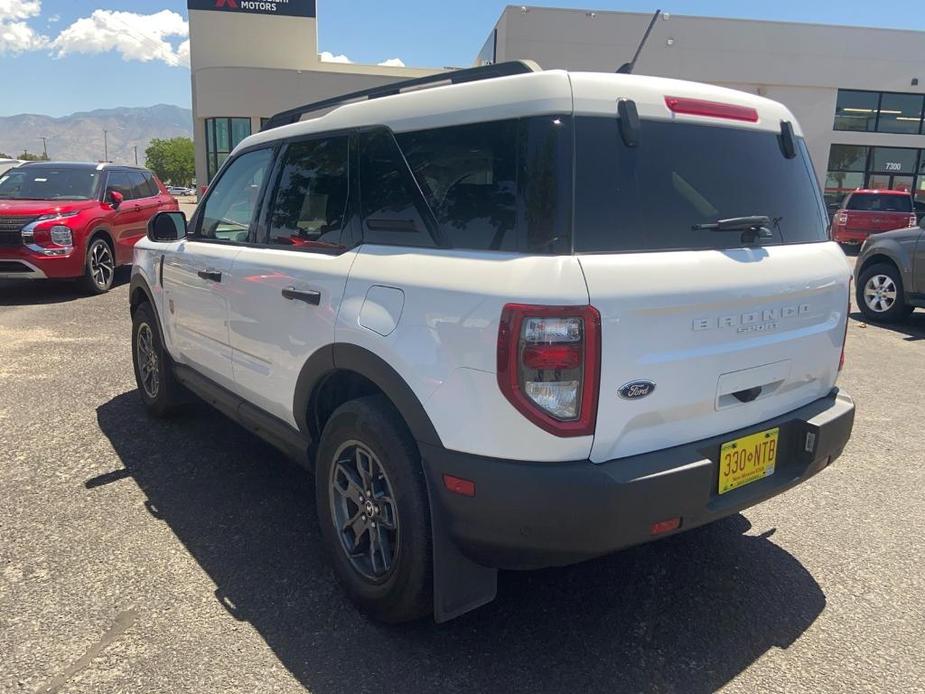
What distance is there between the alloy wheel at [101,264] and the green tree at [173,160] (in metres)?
91.5

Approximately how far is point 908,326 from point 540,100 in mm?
8701

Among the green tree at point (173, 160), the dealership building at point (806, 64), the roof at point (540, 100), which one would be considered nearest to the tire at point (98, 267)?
the roof at point (540, 100)

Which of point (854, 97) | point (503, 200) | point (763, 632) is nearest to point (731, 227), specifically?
point (503, 200)

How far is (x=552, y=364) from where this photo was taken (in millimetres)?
2025

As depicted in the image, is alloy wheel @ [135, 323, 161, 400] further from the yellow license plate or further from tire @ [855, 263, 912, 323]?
tire @ [855, 263, 912, 323]

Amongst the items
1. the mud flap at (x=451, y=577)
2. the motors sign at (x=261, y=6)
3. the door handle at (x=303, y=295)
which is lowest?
the mud flap at (x=451, y=577)

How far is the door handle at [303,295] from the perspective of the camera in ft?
9.07

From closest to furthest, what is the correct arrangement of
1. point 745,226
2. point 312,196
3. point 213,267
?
1. point 745,226
2. point 312,196
3. point 213,267

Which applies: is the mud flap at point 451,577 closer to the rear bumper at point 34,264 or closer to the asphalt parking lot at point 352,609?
the asphalt parking lot at point 352,609

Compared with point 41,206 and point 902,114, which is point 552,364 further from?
point 902,114

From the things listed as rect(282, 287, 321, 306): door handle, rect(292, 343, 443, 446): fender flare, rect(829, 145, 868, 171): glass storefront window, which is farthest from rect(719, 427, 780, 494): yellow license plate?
rect(829, 145, 868, 171): glass storefront window

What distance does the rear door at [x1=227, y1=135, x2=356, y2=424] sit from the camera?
2787 millimetres

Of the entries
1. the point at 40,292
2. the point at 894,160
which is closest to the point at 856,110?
the point at 894,160

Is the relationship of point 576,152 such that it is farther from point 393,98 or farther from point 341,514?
point 341,514
